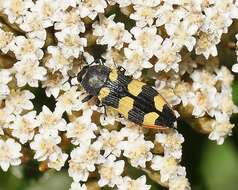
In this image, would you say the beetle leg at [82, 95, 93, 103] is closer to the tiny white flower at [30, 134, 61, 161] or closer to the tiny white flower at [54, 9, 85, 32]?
the tiny white flower at [30, 134, 61, 161]

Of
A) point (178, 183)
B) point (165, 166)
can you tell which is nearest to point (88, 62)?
point (165, 166)

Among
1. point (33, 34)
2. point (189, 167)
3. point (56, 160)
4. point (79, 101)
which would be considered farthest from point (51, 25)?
point (189, 167)

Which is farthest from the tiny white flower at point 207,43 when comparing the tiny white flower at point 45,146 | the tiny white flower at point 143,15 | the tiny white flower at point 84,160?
the tiny white flower at point 45,146

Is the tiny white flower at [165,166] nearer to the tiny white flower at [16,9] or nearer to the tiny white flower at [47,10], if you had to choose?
the tiny white flower at [47,10]

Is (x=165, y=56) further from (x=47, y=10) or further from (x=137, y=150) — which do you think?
(x=47, y=10)

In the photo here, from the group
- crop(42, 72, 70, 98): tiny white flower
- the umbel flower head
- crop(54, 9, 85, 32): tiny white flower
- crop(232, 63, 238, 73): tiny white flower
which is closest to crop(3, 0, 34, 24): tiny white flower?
the umbel flower head

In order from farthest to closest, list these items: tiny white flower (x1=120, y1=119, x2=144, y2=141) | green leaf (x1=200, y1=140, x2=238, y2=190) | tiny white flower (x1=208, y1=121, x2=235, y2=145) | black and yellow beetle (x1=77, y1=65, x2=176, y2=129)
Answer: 1. green leaf (x1=200, y1=140, x2=238, y2=190)
2. tiny white flower (x1=208, y1=121, x2=235, y2=145)
3. tiny white flower (x1=120, y1=119, x2=144, y2=141)
4. black and yellow beetle (x1=77, y1=65, x2=176, y2=129)

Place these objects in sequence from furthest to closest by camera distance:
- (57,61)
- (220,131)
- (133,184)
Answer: (220,131)
(133,184)
(57,61)
